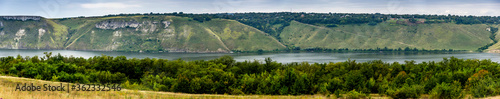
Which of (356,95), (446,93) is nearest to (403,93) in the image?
(446,93)

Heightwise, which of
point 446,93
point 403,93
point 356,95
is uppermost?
point 446,93

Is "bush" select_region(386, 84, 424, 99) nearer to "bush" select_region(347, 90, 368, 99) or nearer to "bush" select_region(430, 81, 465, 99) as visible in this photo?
"bush" select_region(430, 81, 465, 99)

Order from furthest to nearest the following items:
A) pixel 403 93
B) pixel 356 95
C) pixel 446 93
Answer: pixel 403 93 < pixel 356 95 < pixel 446 93

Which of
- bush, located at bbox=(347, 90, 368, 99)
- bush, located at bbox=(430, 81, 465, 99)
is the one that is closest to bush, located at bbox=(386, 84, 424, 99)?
bush, located at bbox=(430, 81, 465, 99)

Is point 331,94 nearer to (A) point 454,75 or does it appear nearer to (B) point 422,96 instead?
(B) point 422,96

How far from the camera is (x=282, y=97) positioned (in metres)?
40.7

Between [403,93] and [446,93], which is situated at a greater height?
[446,93]

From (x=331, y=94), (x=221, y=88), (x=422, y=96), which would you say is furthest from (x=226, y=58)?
(x=422, y=96)

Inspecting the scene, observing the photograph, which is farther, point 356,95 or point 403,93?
point 403,93

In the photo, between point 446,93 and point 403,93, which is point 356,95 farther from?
point 446,93

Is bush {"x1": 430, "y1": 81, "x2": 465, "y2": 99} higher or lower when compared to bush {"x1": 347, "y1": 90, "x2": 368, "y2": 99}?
higher

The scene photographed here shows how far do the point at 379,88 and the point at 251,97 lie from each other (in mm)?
15457

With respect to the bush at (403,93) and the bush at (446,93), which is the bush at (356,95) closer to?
the bush at (403,93)

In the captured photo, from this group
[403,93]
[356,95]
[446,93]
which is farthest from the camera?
[403,93]
